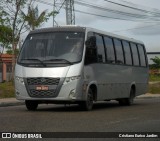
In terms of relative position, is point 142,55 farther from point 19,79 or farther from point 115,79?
point 19,79

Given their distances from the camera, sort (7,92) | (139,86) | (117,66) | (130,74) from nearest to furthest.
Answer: (117,66) < (130,74) < (139,86) < (7,92)

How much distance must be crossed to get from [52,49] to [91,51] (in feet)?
4.86

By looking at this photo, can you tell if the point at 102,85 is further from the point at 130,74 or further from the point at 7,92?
the point at 7,92

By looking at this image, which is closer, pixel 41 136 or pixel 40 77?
pixel 41 136

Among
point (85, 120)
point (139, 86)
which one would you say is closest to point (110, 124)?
point (85, 120)

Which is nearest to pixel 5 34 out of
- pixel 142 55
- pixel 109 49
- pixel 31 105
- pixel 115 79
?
pixel 142 55

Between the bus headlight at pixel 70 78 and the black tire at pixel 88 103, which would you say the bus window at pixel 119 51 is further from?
the bus headlight at pixel 70 78

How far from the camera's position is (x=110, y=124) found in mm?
13852

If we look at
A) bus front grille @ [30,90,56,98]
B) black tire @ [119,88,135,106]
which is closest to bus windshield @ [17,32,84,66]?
bus front grille @ [30,90,56,98]

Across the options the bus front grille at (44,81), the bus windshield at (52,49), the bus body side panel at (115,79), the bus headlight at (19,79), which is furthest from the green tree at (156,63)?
the bus front grille at (44,81)

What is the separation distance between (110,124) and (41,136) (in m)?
3.22

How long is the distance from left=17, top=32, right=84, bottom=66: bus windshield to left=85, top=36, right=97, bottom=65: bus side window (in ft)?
1.00

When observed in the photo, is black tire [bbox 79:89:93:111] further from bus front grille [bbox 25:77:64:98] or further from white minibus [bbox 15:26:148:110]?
bus front grille [bbox 25:77:64:98]

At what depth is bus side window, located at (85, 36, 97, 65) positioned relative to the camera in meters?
18.8
